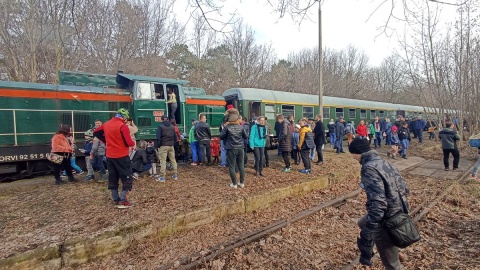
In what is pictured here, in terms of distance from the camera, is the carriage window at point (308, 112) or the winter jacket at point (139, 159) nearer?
the winter jacket at point (139, 159)

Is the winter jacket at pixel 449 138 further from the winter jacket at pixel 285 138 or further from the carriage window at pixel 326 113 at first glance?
the carriage window at pixel 326 113

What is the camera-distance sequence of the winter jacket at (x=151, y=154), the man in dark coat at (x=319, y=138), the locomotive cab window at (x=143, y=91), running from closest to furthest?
the winter jacket at (x=151, y=154), the man in dark coat at (x=319, y=138), the locomotive cab window at (x=143, y=91)

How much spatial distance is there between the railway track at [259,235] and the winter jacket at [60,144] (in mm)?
4830

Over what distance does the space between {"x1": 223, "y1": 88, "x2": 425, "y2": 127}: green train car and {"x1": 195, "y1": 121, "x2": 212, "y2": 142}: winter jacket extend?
539cm

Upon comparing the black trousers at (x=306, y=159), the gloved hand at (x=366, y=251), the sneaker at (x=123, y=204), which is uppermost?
the black trousers at (x=306, y=159)

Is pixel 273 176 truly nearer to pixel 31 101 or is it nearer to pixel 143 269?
pixel 143 269

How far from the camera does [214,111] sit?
42.1 feet

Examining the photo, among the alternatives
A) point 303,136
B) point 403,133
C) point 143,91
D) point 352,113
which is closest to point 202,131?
point 143,91

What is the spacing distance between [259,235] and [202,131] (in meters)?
4.86

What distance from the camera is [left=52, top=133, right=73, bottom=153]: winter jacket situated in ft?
21.2

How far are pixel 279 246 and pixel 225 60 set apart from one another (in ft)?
85.6

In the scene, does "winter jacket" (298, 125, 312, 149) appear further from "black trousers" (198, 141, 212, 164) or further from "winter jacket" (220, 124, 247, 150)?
"black trousers" (198, 141, 212, 164)

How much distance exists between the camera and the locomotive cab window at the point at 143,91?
9763mm

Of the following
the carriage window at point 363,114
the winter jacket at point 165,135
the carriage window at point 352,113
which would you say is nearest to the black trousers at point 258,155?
the winter jacket at point 165,135
